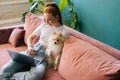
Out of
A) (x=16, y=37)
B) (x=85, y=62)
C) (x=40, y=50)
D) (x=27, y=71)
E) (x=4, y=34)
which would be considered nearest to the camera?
(x=85, y=62)

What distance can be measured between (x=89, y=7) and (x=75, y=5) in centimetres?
36

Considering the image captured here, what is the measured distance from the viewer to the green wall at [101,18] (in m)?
2.48

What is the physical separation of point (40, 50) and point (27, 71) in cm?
31

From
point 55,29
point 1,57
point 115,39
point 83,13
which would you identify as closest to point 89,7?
point 83,13

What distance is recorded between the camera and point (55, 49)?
6.94 feet

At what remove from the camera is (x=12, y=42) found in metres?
2.79

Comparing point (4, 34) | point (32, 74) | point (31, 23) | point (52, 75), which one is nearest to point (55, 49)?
point (52, 75)

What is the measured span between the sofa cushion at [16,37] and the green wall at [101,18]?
88 cm

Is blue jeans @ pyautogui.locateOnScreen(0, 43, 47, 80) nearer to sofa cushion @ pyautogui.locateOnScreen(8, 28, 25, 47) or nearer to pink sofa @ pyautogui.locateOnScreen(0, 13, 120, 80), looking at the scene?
pink sofa @ pyautogui.locateOnScreen(0, 13, 120, 80)

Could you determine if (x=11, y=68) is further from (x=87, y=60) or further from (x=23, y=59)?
(x=87, y=60)

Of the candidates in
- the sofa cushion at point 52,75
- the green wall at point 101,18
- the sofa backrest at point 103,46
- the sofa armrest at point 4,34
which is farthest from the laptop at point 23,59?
the green wall at point 101,18

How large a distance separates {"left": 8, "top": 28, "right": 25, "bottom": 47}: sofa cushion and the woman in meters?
0.45

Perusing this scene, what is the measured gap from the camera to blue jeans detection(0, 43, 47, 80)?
6.19 ft

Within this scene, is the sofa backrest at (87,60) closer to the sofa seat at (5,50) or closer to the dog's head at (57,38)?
the dog's head at (57,38)
